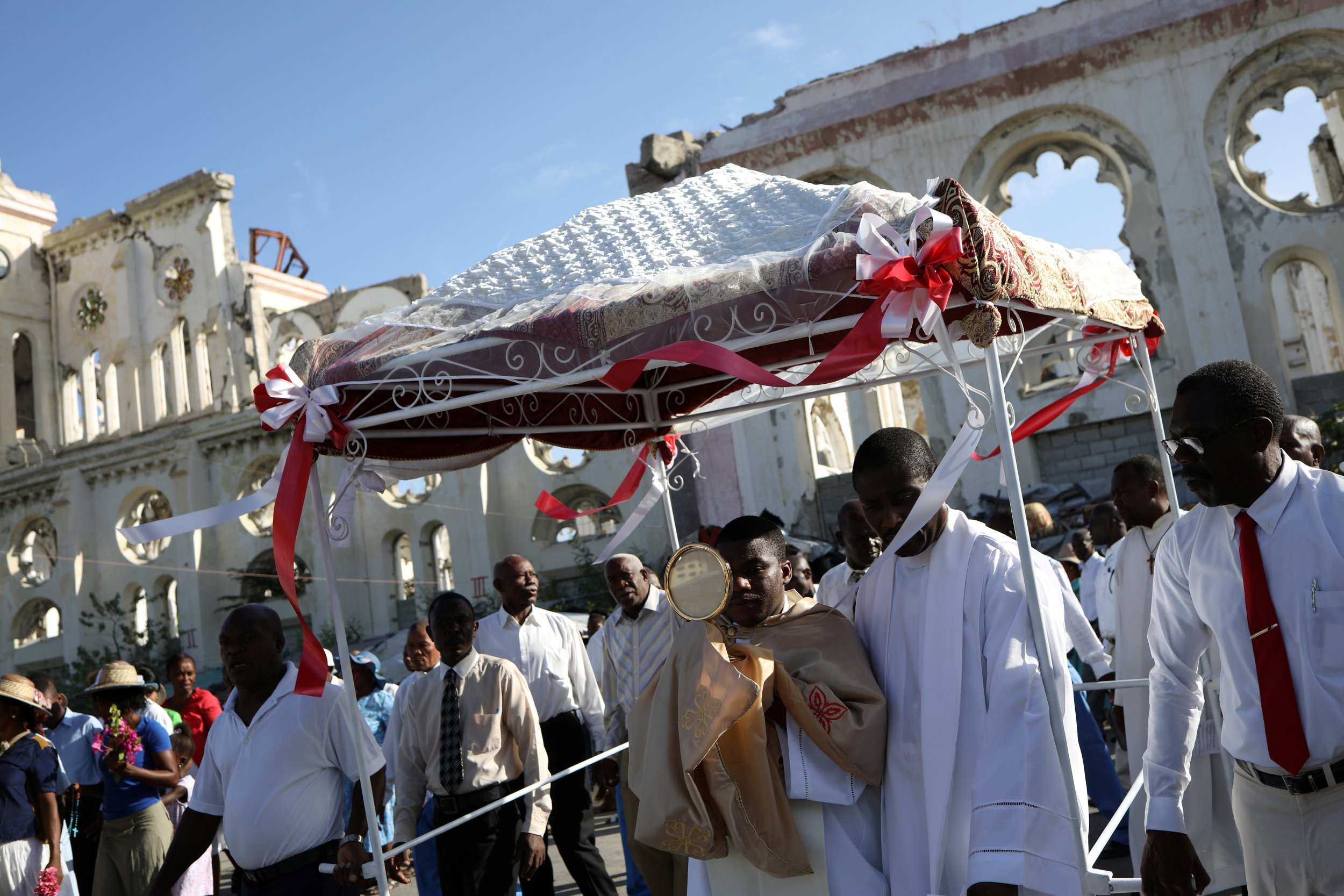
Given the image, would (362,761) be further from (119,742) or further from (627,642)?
(119,742)

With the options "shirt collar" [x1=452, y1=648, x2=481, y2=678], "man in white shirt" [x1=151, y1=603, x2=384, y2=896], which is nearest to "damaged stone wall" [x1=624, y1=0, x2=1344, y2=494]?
"shirt collar" [x1=452, y1=648, x2=481, y2=678]

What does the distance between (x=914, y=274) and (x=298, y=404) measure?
8.32ft

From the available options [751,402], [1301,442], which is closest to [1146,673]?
[1301,442]

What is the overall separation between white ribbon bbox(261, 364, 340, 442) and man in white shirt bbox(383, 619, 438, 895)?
1.81 meters

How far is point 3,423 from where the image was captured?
33.3 m

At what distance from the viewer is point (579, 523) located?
79.0 feet

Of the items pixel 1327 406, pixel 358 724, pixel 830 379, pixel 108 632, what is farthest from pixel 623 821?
pixel 108 632

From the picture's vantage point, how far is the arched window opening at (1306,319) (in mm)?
26766

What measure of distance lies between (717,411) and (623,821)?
238 cm

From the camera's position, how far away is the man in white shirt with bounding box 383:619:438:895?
19.6 feet

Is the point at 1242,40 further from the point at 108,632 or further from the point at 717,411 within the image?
the point at 108,632

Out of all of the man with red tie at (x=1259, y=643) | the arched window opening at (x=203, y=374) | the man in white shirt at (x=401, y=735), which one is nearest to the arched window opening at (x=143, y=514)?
the arched window opening at (x=203, y=374)

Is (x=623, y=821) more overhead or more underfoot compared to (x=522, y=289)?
more underfoot

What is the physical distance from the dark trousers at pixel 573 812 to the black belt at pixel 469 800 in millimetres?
623
